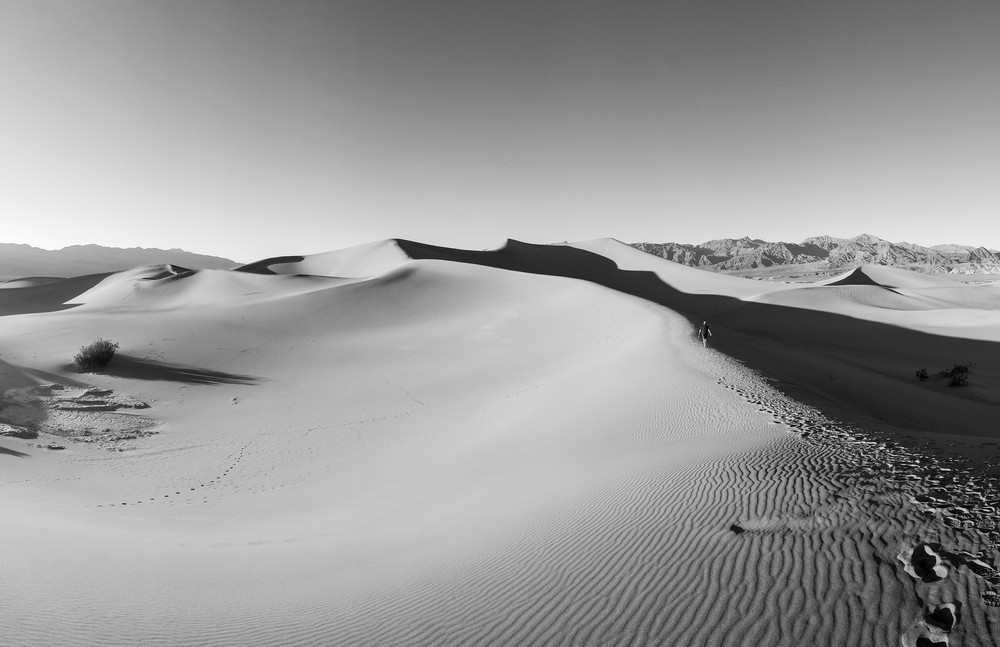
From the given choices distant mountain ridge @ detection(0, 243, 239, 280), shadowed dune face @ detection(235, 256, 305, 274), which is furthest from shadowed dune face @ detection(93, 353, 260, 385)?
distant mountain ridge @ detection(0, 243, 239, 280)

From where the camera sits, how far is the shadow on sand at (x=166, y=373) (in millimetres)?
16906

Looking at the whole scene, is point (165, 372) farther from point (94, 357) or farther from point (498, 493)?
point (498, 493)

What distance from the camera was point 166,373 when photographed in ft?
57.4

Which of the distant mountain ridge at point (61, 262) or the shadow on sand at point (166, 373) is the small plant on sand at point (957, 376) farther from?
the distant mountain ridge at point (61, 262)

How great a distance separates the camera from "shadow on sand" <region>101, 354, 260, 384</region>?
16906mm

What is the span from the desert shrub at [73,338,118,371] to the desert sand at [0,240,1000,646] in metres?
0.49

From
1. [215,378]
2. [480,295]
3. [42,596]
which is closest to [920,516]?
[42,596]

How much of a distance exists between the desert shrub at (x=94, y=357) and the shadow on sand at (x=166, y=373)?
305mm

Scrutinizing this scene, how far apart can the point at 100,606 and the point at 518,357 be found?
16.0 meters

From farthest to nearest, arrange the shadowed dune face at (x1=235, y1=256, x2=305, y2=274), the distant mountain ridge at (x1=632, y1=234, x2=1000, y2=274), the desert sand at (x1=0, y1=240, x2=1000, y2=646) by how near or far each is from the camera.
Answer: the distant mountain ridge at (x1=632, y1=234, x2=1000, y2=274) < the shadowed dune face at (x1=235, y1=256, x2=305, y2=274) < the desert sand at (x1=0, y1=240, x2=1000, y2=646)

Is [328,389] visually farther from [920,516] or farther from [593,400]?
[920,516]

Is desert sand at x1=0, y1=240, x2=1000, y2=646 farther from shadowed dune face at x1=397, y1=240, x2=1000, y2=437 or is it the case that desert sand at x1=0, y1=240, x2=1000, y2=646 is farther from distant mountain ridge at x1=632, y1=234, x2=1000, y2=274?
distant mountain ridge at x1=632, y1=234, x2=1000, y2=274

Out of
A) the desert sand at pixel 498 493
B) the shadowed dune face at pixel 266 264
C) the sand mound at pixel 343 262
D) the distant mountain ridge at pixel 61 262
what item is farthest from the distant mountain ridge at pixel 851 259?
the distant mountain ridge at pixel 61 262

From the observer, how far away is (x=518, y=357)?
63.1 feet
